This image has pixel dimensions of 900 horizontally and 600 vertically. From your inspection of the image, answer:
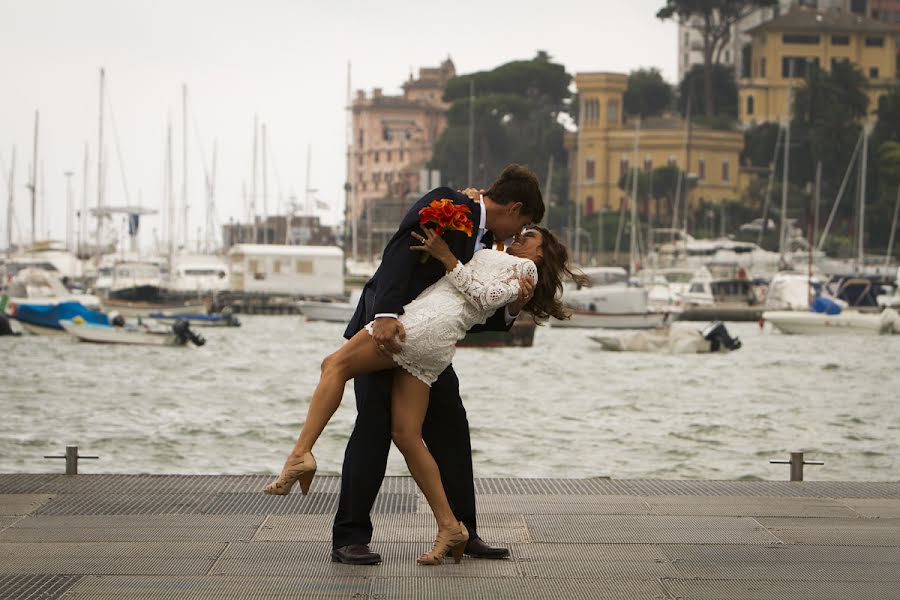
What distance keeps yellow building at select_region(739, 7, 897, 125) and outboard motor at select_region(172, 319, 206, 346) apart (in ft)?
303

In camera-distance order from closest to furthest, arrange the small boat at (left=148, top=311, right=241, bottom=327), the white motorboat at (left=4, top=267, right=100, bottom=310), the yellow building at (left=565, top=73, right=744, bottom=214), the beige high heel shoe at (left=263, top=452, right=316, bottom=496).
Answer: the beige high heel shoe at (left=263, top=452, right=316, bottom=496)
the white motorboat at (left=4, top=267, right=100, bottom=310)
the small boat at (left=148, top=311, right=241, bottom=327)
the yellow building at (left=565, top=73, right=744, bottom=214)

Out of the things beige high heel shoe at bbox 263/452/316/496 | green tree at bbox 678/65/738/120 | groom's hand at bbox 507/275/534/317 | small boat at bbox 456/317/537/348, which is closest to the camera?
beige high heel shoe at bbox 263/452/316/496

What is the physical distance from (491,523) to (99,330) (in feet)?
111

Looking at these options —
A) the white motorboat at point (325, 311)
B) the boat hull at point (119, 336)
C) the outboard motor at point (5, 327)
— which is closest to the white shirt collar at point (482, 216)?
the boat hull at point (119, 336)

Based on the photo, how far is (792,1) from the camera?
145250 millimetres

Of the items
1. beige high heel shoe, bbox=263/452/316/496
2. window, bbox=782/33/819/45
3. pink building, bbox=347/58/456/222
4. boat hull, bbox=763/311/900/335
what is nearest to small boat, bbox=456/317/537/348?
boat hull, bbox=763/311/900/335

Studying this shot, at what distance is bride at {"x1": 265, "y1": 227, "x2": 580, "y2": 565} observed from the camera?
5043mm

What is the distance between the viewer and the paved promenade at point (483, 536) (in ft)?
15.7

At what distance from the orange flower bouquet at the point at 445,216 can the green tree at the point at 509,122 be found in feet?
333

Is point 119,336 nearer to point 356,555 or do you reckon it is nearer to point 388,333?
point 356,555

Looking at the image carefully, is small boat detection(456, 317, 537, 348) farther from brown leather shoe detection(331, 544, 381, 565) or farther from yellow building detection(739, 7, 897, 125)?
yellow building detection(739, 7, 897, 125)

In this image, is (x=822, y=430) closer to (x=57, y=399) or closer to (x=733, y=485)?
(x=57, y=399)

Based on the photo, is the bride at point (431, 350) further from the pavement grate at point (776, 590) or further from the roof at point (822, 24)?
the roof at point (822, 24)

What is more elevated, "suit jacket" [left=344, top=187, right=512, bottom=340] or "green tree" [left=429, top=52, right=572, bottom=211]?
"green tree" [left=429, top=52, right=572, bottom=211]
